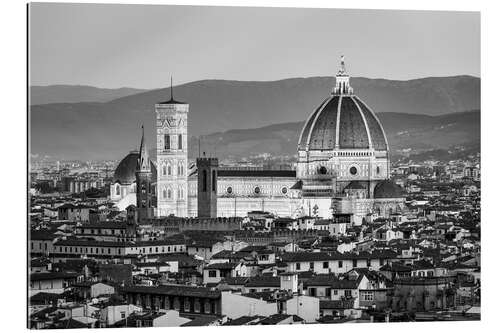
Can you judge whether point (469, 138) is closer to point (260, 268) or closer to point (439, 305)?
point (260, 268)

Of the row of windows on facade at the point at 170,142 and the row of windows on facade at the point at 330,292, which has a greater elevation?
the row of windows on facade at the point at 170,142

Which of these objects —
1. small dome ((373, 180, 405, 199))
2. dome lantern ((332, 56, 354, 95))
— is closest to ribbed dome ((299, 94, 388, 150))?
dome lantern ((332, 56, 354, 95))

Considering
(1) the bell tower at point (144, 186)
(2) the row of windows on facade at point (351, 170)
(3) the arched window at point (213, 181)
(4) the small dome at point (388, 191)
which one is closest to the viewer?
(1) the bell tower at point (144, 186)

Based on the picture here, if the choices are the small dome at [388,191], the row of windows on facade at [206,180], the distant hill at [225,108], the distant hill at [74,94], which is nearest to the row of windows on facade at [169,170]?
the distant hill at [225,108]

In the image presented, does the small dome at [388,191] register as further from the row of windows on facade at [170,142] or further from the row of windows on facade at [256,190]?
the row of windows on facade at [170,142]

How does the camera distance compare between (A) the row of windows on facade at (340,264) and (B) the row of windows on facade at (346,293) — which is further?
(A) the row of windows on facade at (340,264)

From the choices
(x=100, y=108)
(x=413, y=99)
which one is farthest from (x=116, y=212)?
(x=413, y=99)
